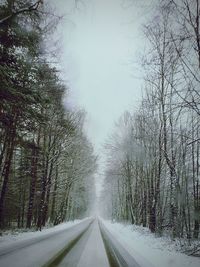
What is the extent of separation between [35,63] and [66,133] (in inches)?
414

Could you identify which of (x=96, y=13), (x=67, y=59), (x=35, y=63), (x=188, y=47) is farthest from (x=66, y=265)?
(x=67, y=59)

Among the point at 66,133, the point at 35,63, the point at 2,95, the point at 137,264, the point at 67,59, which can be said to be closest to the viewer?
the point at 137,264

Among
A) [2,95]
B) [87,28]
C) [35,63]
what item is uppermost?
[35,63]

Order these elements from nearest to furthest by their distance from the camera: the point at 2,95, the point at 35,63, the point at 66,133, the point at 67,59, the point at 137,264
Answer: the point at 137,264 < the point at 2,95 < the point at 35,63 < the point at 67,59 < the point at 66,133

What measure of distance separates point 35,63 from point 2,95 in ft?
9.46

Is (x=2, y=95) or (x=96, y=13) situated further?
(x=2, y=95)

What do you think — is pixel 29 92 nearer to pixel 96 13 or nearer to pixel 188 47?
pixel 96 13

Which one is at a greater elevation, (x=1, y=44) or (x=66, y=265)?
(x=1, y=44)

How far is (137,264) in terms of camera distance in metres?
7.16

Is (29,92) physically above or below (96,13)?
below

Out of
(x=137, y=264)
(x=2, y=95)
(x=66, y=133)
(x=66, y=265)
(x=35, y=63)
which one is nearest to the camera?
(x=66, y=265)

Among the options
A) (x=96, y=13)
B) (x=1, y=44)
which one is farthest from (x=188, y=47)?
(x=1, y=44)

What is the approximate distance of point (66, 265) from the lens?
649cm

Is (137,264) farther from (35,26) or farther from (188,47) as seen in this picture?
(35,26)
